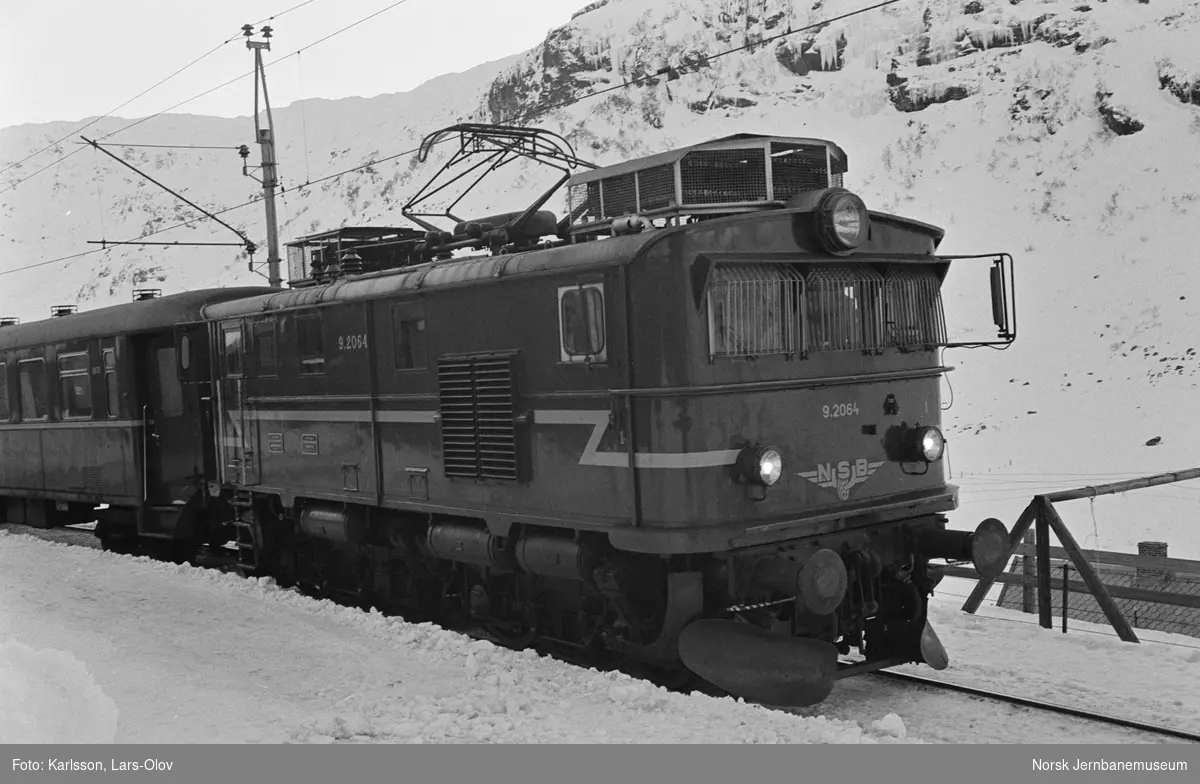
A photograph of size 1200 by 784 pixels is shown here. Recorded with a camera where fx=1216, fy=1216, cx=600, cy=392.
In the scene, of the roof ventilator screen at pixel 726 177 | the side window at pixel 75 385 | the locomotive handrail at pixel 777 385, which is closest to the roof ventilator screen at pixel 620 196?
the roof ventilator screen at pixel 726 177

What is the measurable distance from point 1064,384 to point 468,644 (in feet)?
73.2

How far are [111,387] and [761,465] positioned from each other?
10356mm

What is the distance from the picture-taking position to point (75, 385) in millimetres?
16219

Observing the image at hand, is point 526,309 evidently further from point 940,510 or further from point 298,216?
point 298,216

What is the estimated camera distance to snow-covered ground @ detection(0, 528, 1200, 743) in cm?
675

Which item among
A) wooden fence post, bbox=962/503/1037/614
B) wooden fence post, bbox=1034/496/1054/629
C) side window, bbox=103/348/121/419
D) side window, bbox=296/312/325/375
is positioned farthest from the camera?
side window, bbox=103/348/121/419

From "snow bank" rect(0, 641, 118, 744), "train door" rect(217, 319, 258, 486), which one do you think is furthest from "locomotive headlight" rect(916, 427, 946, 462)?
"train door" rect(217, 319, 258, 486)

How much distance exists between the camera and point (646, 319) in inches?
314

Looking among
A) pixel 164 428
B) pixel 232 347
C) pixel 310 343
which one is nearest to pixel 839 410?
pixel 310 343

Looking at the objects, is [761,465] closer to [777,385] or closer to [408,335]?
[777,385]

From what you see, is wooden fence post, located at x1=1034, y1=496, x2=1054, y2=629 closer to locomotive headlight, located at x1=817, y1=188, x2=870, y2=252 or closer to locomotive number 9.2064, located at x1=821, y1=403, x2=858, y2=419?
locomotive number 9.2064, located at x1=821, y1=403, x2=858, y2=419

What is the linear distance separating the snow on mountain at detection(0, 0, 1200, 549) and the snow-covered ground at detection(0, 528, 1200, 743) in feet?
30.3

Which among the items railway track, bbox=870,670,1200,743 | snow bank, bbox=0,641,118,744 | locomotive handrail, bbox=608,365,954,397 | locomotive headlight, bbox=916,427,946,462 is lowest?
railway track, bbox=870,670,1200,743

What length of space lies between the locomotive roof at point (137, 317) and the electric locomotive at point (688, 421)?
415cm
